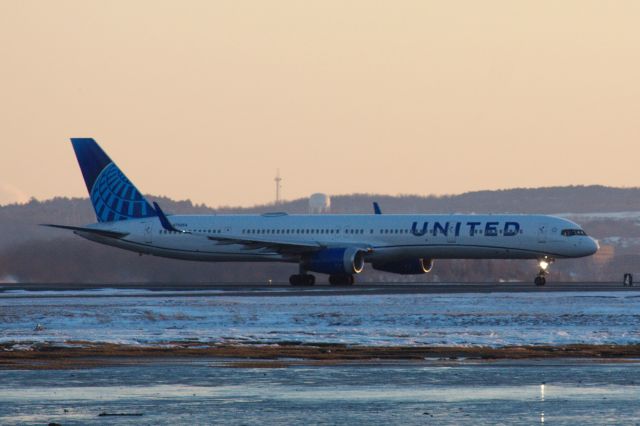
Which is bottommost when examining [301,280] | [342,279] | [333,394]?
[333,394]

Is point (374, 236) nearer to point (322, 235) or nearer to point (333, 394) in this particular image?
point (322, 235)

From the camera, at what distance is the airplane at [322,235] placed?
72.4 m

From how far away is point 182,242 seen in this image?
268 ft

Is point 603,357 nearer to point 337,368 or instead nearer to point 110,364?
point 337,368

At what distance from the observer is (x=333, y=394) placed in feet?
69.8

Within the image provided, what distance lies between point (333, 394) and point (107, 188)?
65.7 m

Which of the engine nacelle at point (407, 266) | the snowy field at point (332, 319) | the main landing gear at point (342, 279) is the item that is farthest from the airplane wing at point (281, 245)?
the snowy field at point (332, 319)

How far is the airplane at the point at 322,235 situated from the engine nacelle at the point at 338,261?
54 mm

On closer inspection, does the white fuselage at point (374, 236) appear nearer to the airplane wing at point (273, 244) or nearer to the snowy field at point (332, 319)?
the airplane wing at point (273, 244)

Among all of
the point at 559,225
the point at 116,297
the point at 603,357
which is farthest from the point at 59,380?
the point at 559,225

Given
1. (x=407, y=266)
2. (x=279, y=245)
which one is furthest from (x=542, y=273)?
(x=279, y=245)

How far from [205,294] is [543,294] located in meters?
14.5

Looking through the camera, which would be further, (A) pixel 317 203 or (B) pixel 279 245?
(A) pixel 317 203

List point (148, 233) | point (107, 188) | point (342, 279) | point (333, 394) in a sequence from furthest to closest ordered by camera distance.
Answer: point (107, 188), point (148, 233), point (342, 279), point (333, 394)
